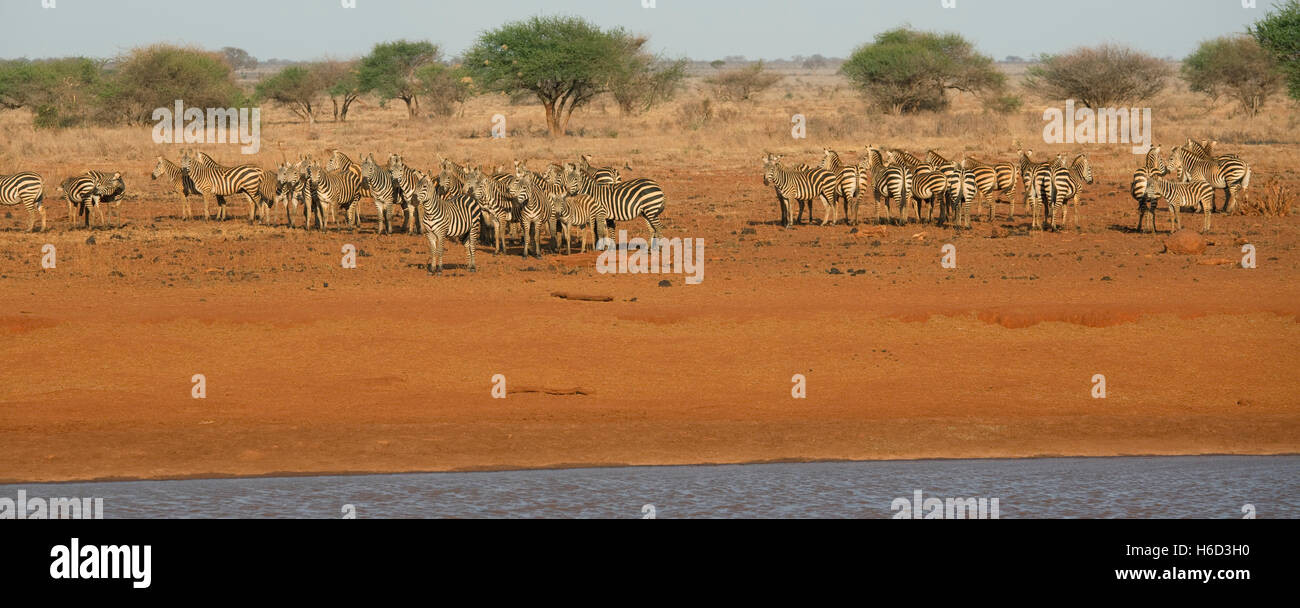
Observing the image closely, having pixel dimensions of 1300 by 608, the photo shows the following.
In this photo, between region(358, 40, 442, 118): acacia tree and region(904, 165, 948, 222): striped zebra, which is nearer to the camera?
region(904, 165, 948, 222): striped zebra

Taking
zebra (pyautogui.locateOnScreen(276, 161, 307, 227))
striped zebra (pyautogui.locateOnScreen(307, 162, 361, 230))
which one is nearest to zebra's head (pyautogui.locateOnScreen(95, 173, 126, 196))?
zebra (pyautogui.locateOnScreen(276, 161, 307, 227))

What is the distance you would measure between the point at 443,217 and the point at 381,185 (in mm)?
3948

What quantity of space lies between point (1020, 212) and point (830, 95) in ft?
178

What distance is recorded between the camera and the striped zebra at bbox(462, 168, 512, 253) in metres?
18.5

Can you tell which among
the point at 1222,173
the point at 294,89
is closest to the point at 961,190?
the point at 1222,173

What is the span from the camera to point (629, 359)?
1365 cm

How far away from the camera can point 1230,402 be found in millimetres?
12414

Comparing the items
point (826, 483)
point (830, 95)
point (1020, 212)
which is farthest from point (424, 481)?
point (830, 95)

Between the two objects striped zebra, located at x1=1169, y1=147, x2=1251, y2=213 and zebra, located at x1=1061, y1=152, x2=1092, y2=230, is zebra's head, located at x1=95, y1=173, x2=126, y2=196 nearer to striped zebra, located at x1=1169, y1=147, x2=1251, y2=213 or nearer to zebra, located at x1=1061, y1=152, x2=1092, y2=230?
zebra, located at x1=1061, y1=152, x2=1092, y2=230

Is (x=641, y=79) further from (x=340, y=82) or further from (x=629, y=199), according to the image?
(x=629, y=199)

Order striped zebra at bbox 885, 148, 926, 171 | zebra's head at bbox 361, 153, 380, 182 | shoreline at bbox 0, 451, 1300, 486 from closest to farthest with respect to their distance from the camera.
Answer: shoreline at bbox 0, 451, 1300, 486
zebra's head at bbox 361, 153, 380, 182
striped zebra at bbox 885, 148, 926, 171

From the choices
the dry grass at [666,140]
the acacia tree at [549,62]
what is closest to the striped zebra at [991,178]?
the dry grass at [666,140]

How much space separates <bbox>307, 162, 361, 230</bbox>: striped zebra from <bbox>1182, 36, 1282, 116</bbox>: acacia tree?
1545 inches

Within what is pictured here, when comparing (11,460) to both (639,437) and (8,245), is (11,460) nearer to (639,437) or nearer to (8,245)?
(639,437)
